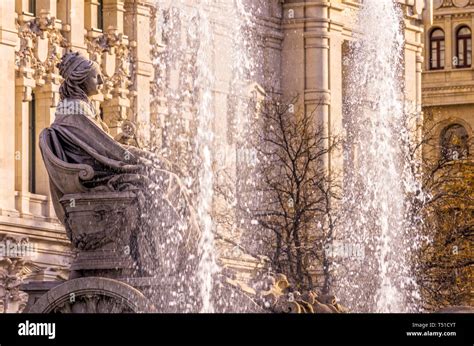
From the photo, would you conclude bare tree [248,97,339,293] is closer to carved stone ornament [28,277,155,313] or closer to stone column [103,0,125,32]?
stone column [103,0,125,32]

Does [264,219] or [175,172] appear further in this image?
[264,219]

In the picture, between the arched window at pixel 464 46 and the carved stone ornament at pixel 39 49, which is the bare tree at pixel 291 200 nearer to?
the carved stone ornament at pixel 39 49

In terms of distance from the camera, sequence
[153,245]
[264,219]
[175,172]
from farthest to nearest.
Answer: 1. [264,219]
2. [175,172]
3. [153,245]

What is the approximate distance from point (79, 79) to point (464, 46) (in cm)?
7655

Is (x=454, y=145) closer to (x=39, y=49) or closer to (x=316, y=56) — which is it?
(x=316, y=56)

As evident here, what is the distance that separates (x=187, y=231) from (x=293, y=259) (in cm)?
2796

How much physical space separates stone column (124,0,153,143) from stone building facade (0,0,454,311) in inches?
0.9

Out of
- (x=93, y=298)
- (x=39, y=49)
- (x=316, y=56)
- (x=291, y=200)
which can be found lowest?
(x=93, y=298)

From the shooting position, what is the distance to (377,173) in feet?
210

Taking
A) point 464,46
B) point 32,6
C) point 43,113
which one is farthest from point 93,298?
point 464,46

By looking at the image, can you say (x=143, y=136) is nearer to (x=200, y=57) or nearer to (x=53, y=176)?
(x=200, y=57)
